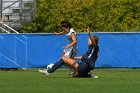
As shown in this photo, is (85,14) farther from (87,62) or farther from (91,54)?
(87,62)

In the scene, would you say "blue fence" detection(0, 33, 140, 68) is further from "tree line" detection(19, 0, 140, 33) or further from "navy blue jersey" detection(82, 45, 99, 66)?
"tree line" detection(19, 0, 140, 33)

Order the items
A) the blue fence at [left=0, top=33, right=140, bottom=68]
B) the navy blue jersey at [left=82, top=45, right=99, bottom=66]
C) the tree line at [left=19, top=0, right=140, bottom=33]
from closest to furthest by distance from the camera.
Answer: the navy blue jersey at [left=82, top=45, right=99, bottom=66] < the blue fence at [left=0, top=33, right=140, bottom=68] < the tree line at [left=19, top=0, right=140, bottom=33]

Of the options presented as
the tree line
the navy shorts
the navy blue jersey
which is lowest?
the tree line

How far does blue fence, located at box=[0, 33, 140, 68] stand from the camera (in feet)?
79.4

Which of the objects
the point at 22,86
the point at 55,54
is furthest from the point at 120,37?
the point at 22,86

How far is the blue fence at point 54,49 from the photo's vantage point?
24188mm

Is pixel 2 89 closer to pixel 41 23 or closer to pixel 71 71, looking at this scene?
pixel 71 71

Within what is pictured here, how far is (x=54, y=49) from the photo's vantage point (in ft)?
80.0

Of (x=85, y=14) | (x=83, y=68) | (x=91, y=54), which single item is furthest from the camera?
(x=85, y=14)

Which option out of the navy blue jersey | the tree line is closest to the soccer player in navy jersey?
the navy blue jersey

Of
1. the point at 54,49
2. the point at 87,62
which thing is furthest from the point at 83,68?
the point at 54,49

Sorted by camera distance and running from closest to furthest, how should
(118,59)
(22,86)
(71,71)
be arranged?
1. (22,86)
2. (71,71)
3. (118,59)

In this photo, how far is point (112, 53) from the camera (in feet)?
79.5

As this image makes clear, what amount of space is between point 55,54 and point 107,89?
39.5 ft
